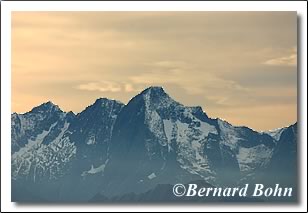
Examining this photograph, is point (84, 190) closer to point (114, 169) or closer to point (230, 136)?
point (114, 169)

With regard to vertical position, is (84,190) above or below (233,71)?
below

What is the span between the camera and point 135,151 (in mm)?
15180

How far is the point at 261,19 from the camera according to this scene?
15.1 metres

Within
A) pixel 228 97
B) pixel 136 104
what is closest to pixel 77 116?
pixel 136 104

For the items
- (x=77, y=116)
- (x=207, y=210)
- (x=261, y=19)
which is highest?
(x=261, y=19)

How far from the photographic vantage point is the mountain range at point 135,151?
49.5ft

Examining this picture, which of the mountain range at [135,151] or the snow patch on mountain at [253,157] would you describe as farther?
the snow patch on mountain at [253,157]

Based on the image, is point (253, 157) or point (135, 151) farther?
point (253, 157)

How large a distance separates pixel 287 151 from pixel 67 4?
8.83 ft

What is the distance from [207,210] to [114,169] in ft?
3.45

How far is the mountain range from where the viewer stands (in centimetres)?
1510

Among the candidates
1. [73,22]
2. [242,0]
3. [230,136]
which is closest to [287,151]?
[230,136]

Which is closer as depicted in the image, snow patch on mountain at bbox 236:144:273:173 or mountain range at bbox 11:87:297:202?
mountain range at bbox 11:87:297:202

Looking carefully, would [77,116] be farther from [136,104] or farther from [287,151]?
[287,151]
